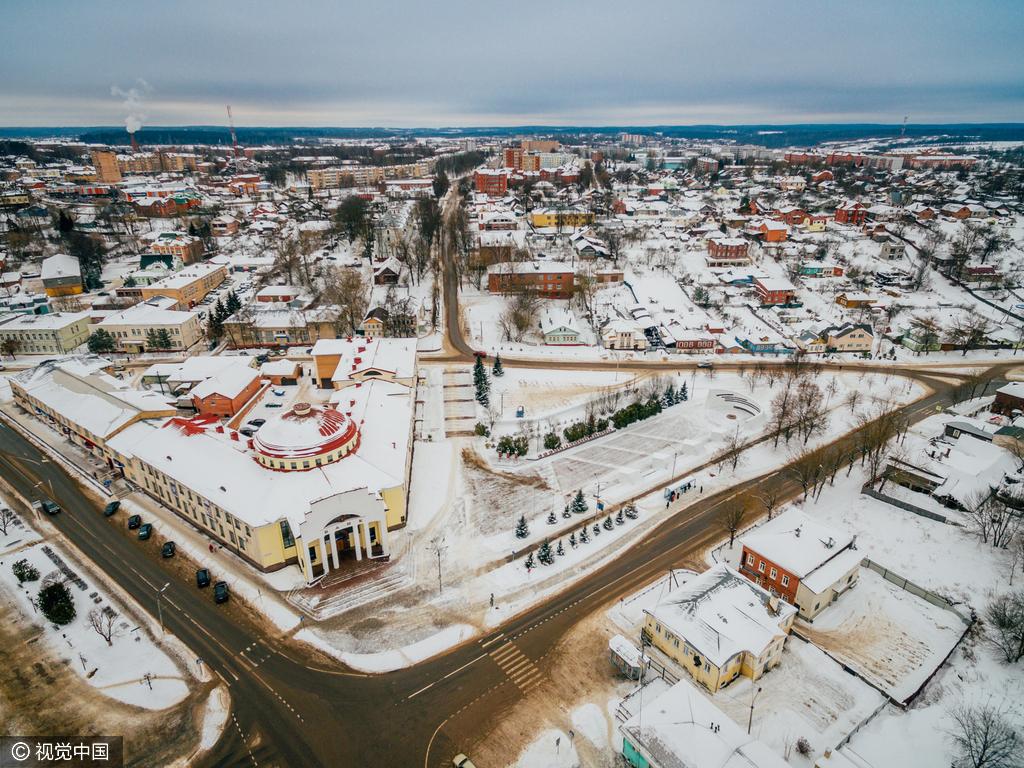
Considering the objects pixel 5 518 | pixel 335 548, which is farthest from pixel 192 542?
pixel 5 518

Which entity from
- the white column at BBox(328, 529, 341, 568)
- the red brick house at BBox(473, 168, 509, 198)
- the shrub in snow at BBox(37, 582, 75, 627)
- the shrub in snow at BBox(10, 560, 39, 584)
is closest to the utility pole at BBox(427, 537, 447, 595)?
the white column at BBox(328, 529, 341, 568)

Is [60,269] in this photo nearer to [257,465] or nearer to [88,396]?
[88,396]

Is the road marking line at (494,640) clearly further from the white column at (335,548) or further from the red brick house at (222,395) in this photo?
the red brick house at (222,395)

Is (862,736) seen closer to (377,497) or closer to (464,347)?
(377,497)

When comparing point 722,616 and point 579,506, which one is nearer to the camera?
point 722,616

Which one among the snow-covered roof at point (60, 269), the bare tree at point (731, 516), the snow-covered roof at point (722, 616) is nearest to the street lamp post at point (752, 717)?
the snow-covered roof at point (722, 616)

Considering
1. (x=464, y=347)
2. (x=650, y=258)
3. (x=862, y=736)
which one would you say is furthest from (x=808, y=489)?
(x=650, y=258)
